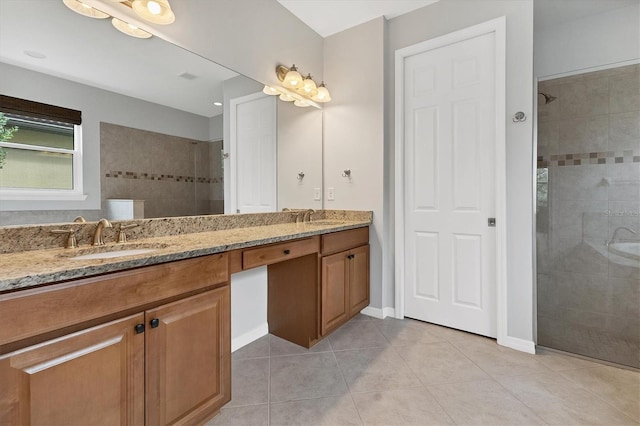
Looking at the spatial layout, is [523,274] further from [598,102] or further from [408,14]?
[408,14]

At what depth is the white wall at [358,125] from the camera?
256cm

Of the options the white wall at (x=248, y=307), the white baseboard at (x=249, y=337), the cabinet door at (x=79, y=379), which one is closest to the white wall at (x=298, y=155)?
the white wall at (x=248, y=307)

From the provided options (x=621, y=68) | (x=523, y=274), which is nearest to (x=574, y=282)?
(x=523, y=274)

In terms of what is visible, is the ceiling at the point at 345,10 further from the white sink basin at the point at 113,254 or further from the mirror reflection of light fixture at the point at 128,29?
the white sink basin at the point at 113,254

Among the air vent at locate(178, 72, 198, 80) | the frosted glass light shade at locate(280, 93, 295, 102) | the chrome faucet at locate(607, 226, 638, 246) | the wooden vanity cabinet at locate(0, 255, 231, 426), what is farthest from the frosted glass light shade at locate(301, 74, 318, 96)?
the chrome faucet at locate(607, 226, 638, 246)

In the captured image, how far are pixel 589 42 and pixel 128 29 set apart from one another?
3.19 m

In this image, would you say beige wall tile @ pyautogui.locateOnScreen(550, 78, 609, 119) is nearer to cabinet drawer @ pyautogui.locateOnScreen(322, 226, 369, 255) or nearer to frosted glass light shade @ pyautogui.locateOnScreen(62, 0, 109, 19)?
cabinet drawer @ pyautogui.locateOnScreen(322, 226, 369, 255)

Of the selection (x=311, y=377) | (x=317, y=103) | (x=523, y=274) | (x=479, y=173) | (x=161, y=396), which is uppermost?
(x=317, y=103)

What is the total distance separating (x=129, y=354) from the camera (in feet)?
3.36

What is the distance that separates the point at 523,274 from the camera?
2.06 metres

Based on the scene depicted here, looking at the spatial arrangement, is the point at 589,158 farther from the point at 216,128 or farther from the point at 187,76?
the point at 187,76

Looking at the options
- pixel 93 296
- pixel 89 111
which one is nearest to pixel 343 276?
pixel 93 296

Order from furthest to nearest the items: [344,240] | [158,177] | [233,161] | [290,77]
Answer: [290,77] → [344,240] → [233,161] → [158,177]

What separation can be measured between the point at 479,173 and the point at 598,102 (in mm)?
1074
